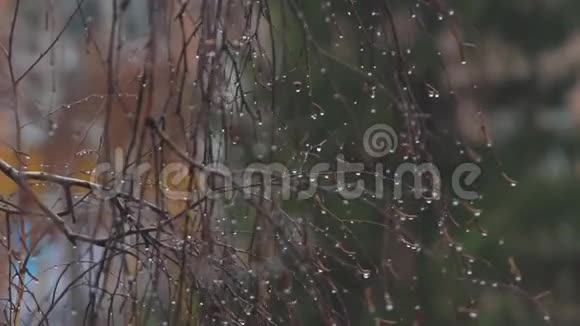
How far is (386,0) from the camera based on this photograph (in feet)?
4.68

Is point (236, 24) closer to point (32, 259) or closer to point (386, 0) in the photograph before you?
point (386, 0)

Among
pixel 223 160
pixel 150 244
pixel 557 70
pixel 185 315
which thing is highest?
pixel 557 70

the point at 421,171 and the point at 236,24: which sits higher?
the point at 236,24

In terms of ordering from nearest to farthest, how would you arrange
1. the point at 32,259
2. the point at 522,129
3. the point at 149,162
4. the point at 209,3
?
1. the point at 209,3
2. the point at 149,162
3. the point at 32,259
4. the point at 522,129

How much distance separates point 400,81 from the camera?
1.43 meters

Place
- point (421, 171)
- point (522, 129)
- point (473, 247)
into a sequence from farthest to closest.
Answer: point (522, 129), point (473, 247), point (421, 171)

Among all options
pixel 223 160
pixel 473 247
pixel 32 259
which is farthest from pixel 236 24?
pixel 473 247

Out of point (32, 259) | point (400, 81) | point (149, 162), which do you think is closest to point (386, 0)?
point (400, 81)

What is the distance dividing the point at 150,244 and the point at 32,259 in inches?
16.3

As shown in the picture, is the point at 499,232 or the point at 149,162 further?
the point at 499,232

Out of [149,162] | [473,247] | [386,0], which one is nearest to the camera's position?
[386,0]

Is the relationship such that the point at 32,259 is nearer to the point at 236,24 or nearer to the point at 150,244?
the point at 150,244

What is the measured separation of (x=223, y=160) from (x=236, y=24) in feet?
0.86

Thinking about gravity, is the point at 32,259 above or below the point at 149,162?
below
